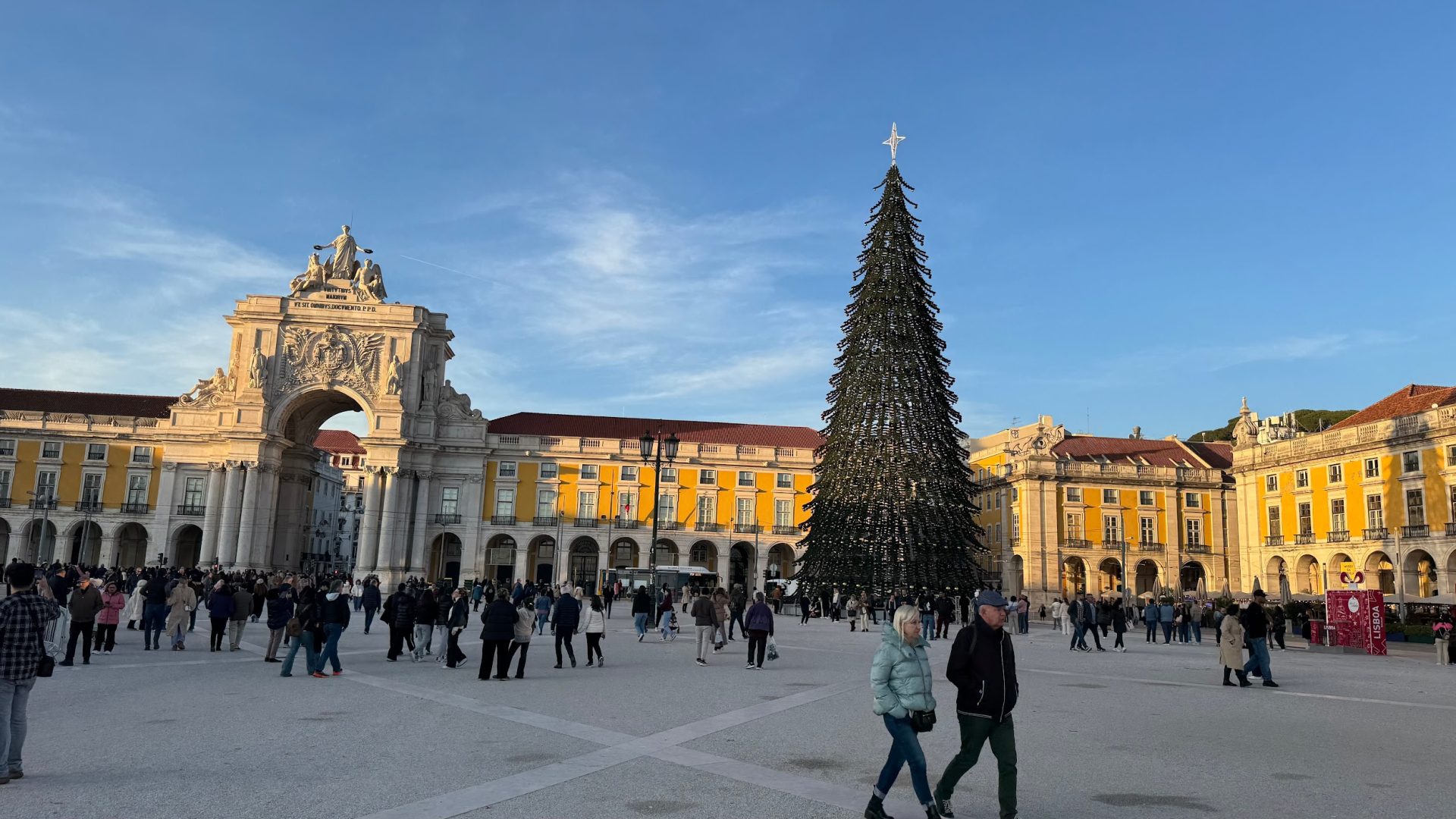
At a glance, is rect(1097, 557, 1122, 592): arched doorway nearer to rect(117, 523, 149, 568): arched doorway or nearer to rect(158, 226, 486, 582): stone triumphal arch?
rect(158, 226, 486, 582): stone triumphal arch

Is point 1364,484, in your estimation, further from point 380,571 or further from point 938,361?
point 380,571

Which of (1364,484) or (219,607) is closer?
(219,607)

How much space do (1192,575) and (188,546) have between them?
A: 71090 millimetres

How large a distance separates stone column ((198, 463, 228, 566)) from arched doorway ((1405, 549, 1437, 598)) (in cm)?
6711

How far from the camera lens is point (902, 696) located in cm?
681

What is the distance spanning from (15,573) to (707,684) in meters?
9.64

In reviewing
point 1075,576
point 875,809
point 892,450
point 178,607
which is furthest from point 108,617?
point 1075,576

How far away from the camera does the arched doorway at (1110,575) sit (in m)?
66.7

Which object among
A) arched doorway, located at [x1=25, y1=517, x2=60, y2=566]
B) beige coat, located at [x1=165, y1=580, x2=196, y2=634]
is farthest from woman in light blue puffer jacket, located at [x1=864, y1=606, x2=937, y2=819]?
arched doorway, located at [x1=25, y1=517, x2=60, y2=566]

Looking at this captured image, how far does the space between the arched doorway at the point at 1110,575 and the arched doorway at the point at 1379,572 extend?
56.4ft

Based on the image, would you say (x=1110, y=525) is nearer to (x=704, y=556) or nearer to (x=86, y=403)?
(x=704, y=556)

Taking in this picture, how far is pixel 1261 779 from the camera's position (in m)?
8.48

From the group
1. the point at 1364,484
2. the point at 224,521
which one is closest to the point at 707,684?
the point at 1364,484

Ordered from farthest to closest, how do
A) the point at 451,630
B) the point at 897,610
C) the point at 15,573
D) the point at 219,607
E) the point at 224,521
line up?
the point at 224,521 < the point at 219,607 < the point at 451,630 < the point at 15,573 < the point at 897,610
